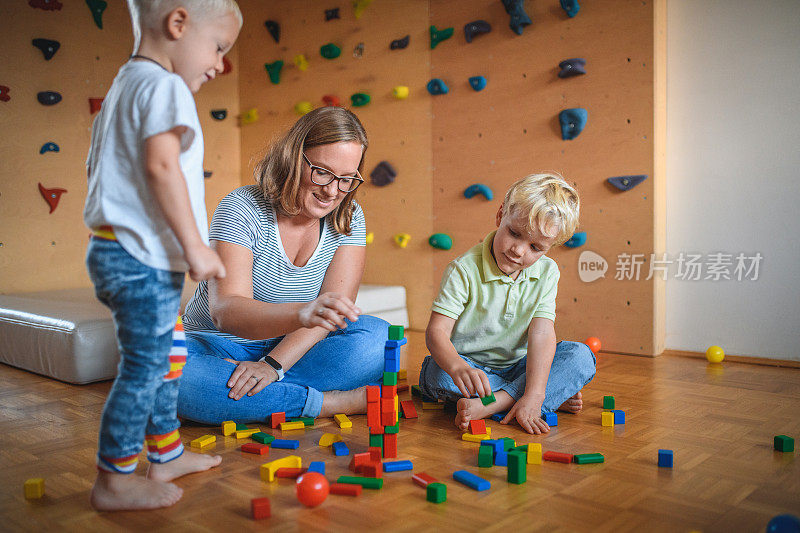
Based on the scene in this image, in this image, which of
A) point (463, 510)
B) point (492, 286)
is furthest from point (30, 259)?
point (463, 510)

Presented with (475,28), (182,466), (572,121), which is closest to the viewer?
(182,466)

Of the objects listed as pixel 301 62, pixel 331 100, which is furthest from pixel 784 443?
pixel 301 62

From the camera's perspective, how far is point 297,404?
1.73 meters

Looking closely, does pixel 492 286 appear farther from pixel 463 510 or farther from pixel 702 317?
pixel 702 317

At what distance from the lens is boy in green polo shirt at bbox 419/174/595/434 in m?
1.71

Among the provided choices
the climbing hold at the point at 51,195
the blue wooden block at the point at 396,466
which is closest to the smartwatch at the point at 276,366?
the blue wooden block at the point at 396,466

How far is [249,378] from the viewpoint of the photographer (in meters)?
1.67

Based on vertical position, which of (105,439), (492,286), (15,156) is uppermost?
(15,156)

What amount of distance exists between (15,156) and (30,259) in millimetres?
508

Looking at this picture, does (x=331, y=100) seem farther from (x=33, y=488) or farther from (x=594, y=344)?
(x=33, y=488)

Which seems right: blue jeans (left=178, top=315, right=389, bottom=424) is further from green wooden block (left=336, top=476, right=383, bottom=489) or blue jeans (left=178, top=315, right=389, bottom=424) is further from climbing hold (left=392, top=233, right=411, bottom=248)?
climbing hold (left=392, top=233, right=411, bottom=248)

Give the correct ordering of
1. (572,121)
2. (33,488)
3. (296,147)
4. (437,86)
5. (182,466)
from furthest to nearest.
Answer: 1. (437,86)
2. (572,121)
3. (296,147)
4. (182,466)
5. (33,488)

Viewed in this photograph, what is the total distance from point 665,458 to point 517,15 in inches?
85.3

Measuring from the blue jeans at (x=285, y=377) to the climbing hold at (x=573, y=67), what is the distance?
150 centimetres
